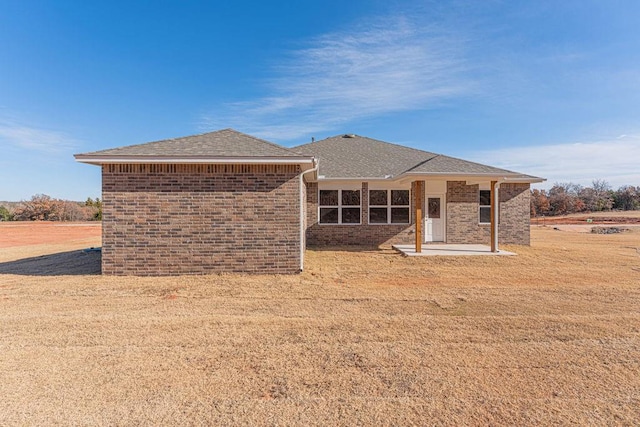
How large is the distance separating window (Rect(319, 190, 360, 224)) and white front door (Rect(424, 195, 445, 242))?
3.01 meters

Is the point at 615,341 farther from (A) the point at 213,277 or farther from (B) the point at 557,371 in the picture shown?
(A) the point at 213,277

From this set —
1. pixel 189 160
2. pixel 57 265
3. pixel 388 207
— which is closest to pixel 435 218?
pixel 388 207

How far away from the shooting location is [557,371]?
3.78m

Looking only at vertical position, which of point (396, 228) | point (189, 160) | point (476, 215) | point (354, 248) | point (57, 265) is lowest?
point (57, 265)

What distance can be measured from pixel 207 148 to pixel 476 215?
1135 centimetres

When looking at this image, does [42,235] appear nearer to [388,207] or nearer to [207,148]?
[207,148]

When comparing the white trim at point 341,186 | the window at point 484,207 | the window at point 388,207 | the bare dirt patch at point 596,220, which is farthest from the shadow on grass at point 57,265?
the bare dirt patch at point 596,220

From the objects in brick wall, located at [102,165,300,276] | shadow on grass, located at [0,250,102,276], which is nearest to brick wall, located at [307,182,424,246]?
brick wall, located at [102,165,300,276]

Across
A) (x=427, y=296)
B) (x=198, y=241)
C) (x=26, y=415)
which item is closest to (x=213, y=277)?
(x=198, y=241)

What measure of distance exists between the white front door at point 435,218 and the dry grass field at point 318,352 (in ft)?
22.1

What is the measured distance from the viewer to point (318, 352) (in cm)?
427

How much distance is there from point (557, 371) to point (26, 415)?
5.17 metres

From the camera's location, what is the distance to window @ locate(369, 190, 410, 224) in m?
14.8

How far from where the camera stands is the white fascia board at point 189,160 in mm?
8346
